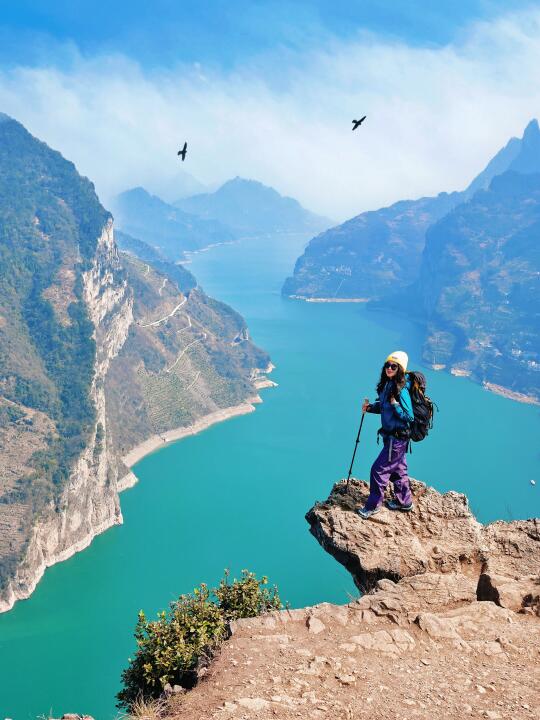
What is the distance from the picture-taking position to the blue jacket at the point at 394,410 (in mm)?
8453

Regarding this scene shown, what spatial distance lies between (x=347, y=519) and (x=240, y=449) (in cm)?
7941

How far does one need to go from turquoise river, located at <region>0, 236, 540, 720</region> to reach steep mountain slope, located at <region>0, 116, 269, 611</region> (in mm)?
4240

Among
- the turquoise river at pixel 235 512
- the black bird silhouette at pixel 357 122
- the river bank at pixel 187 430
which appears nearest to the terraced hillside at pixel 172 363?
the river bank at pixel 187 430

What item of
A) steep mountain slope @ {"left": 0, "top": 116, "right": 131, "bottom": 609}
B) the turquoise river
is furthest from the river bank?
steep mountain slope @ {"left": 0, "top": 116, "right": 131, "bottom": 609}

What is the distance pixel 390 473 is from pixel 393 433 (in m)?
0.60

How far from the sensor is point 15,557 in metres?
59.0

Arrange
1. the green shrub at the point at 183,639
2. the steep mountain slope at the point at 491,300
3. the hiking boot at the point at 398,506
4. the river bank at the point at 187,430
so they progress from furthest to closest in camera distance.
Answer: the steep mountain slope at the point at 491,300
the river bank at the point at 187,430
the hiking boot at the point at 398,506
the green shrub at the point at 183,639

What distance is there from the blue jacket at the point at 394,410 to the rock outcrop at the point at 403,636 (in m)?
1.34

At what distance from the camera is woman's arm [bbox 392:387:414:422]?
8.45m

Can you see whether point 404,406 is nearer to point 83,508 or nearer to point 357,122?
point 357,122

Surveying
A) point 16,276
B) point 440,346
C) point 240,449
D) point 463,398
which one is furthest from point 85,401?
point 440,346

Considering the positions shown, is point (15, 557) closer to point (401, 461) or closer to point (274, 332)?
point (401, 461)

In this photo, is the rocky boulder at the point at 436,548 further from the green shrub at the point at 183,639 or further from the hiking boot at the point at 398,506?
the green shrub at the point at 183,639

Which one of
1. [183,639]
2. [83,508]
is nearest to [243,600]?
[183,639]
